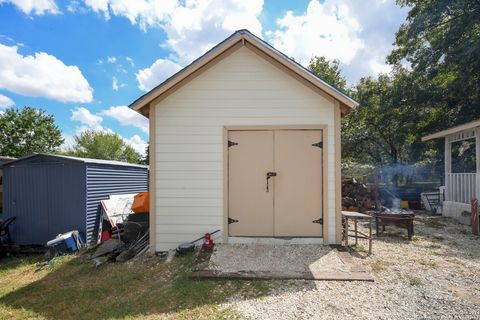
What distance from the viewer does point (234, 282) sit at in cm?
421

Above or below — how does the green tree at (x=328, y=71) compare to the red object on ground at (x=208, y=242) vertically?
above

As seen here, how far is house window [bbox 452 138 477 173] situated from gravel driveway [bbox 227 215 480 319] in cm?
1317

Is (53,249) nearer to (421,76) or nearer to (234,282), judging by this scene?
(234,282)

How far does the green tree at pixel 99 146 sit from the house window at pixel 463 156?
34031mm

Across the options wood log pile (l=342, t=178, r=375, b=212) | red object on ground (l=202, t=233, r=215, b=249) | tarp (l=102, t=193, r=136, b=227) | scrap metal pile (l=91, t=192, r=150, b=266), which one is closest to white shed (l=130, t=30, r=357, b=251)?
red object on ground (l=202, t=233, r=215, b=249)

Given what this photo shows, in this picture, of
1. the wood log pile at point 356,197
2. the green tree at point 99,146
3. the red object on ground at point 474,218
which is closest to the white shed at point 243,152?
the red object on ground at point 474,218

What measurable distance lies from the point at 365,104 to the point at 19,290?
18.9 metres

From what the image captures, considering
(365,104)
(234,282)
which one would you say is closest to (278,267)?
(234,282)

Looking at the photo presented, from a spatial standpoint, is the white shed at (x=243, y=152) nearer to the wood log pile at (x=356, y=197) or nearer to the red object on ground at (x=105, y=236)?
the red object on ground at (x=105, y=236)

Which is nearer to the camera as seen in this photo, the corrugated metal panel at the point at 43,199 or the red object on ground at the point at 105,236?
the corrugated metal panel at the point at 43,199

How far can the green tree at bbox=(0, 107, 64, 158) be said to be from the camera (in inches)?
1065

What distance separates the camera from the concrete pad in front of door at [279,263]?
14.1 ft

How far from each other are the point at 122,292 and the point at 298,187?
365 cm

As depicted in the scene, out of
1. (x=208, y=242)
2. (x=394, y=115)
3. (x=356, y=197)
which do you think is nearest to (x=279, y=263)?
(x=208, y=242)
